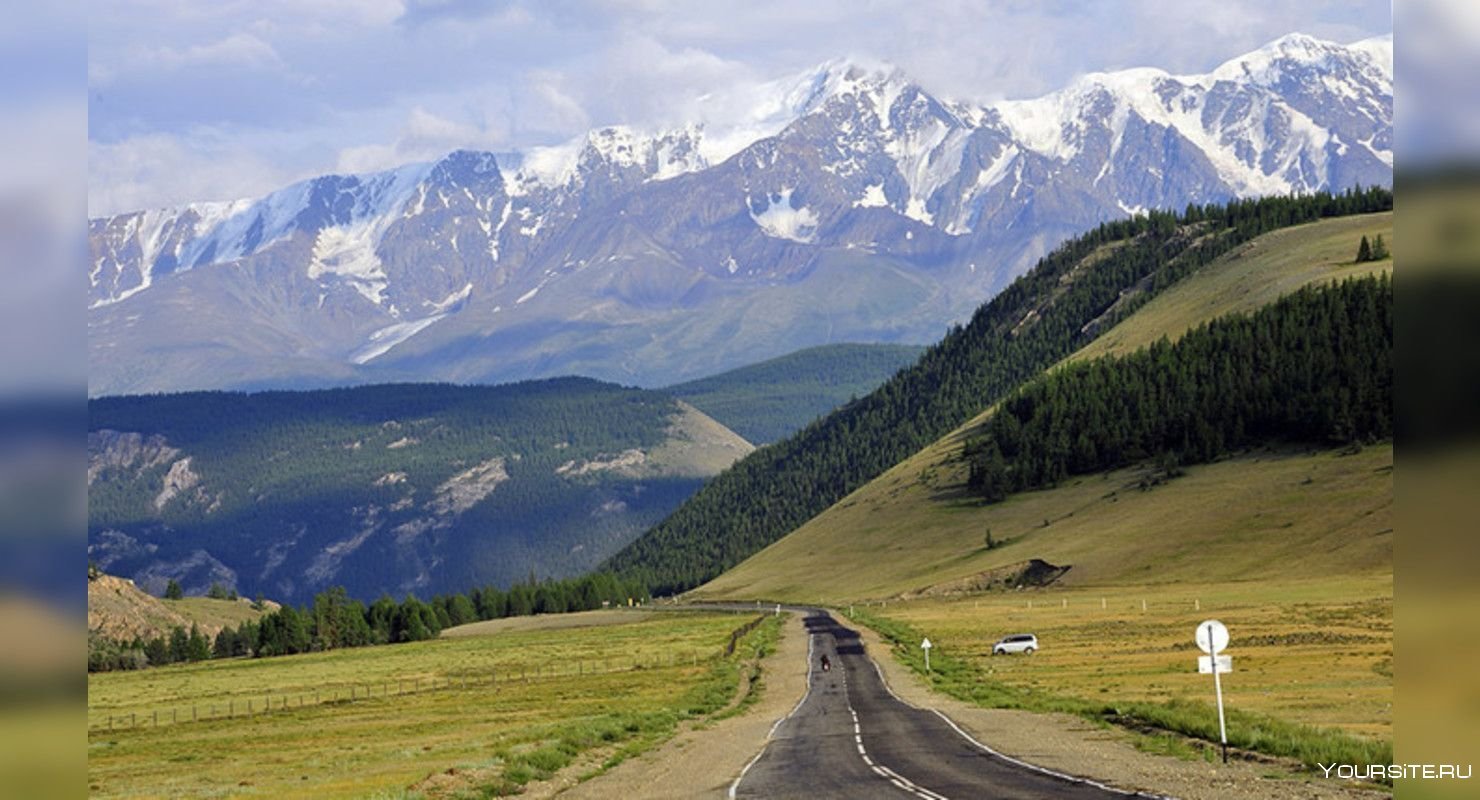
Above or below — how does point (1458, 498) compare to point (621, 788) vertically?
above

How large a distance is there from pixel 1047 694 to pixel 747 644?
208ft

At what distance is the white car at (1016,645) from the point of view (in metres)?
106

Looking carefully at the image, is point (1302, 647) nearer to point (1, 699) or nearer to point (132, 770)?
point (132, 770)

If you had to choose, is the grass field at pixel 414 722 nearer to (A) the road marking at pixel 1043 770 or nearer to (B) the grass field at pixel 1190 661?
(A) the road marking at pixel 1043 770

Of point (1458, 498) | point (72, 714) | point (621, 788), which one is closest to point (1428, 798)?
point (1458, 498)

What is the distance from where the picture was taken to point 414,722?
88875mm

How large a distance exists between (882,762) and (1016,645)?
208 feet

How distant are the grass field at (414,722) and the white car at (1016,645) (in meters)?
18.8

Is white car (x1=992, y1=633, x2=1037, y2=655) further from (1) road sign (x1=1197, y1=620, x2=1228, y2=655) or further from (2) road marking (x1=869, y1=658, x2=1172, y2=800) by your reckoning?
(1) road sign (x1=1197, y1=620, x2=1228, y2=655)

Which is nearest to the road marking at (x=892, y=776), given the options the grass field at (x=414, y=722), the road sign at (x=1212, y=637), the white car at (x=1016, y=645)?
the road sign at (x=1212, y=637)

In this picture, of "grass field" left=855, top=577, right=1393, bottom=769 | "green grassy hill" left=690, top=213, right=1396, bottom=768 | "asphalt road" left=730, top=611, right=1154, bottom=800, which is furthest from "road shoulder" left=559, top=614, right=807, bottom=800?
"grass field" left=855, top=577, right=1393, bottom=769

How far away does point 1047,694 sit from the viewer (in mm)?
73375

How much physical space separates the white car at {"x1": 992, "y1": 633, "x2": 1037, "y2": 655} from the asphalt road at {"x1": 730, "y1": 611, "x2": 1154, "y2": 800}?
3079cm

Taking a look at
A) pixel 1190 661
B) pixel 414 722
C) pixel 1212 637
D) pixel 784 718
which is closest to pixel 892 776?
pixel 1212 637
